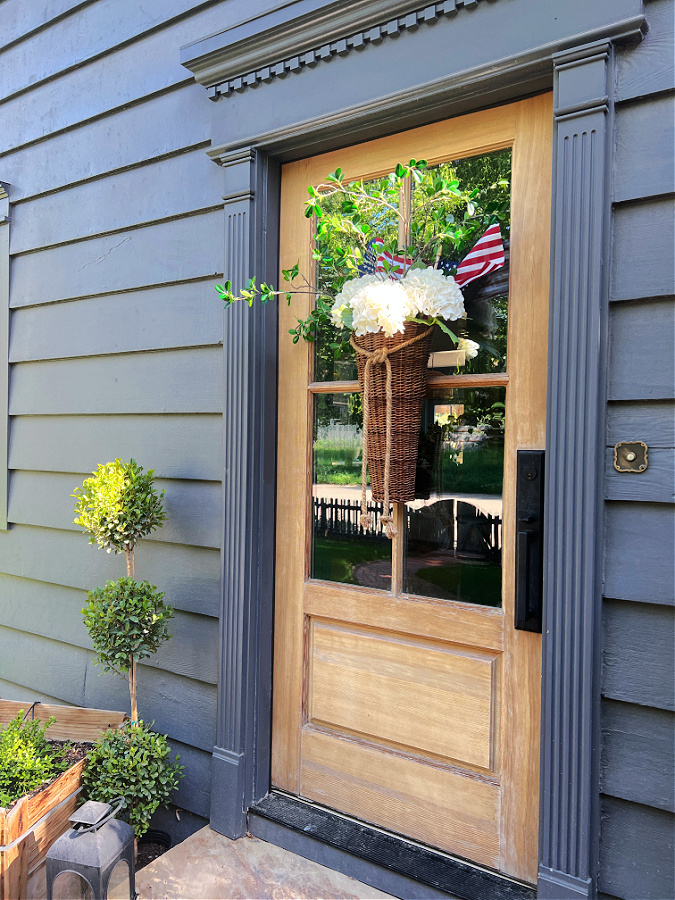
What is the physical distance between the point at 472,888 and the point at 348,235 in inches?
66.7

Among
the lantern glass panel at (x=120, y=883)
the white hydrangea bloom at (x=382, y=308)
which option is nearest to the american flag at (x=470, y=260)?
the white hydrangea bloom at (x=382, y=308)

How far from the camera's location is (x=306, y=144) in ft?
6.18

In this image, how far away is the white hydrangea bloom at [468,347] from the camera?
162cm

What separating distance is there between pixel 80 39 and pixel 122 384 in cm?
141

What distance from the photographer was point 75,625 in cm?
253

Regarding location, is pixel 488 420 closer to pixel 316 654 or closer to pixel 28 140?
pixel 316 654

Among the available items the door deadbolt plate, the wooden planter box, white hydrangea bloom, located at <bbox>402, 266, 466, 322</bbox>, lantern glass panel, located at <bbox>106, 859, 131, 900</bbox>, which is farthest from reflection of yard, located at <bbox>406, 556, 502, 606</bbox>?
the wooden planter box

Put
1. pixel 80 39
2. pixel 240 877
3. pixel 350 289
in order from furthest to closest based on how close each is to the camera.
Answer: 1. pixel 80 39
2. pixel 240 877
3. pixel 350 289

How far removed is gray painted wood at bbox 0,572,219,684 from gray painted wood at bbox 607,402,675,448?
1.35 metres

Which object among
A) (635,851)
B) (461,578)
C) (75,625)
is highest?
(461,578)

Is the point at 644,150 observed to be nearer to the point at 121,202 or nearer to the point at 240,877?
the point at 121,202

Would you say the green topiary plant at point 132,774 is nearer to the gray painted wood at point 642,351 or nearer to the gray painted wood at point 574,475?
the gray painted wood at point 574,475

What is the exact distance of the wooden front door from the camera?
1562 mm

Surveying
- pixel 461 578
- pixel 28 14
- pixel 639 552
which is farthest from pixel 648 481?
pixel 28 14
